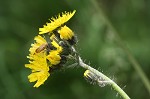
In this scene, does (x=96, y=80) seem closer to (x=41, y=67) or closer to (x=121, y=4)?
(x=41, y=67)

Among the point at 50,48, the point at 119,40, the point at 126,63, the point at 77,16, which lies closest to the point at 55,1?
the point at 77,16

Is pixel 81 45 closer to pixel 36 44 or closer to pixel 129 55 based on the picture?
pixel 129 55

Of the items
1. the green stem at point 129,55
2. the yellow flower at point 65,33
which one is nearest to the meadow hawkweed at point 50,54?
the yellow flower at point 65,33

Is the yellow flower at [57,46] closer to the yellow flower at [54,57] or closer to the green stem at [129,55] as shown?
the yellow flower at [54,57]

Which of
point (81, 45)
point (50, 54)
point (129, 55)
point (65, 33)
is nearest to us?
point (50, 54)

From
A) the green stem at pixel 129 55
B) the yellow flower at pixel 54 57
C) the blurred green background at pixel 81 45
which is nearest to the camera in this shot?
the yellow flower at pixel 54 57

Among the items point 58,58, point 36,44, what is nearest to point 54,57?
point 58,58

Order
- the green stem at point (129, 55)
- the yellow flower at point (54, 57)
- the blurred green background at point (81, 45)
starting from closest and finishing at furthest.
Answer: the yellow flower at point (54, 57) → the green stem at point (129, 55) → the blurred green background at point (81, 45)

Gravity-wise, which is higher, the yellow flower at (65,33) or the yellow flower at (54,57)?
the yellow flower at (65,33)

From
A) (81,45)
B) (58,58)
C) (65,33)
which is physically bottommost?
(58,58)
